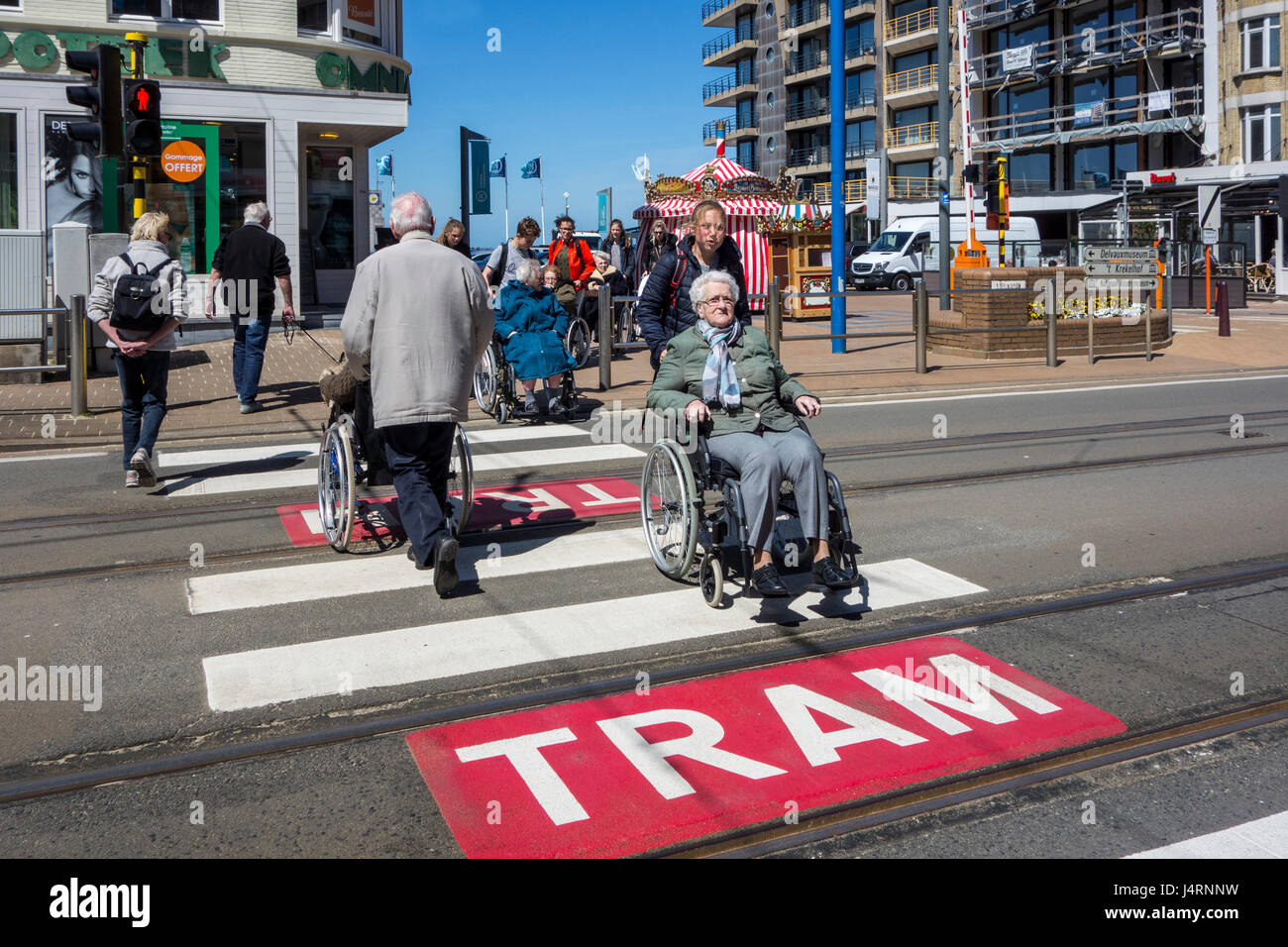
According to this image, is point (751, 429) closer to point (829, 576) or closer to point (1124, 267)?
point (829, 576)

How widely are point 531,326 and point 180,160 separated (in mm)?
9514

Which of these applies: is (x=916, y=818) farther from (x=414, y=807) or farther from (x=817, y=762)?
(x=414, y=807)

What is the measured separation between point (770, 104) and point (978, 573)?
6877 cm

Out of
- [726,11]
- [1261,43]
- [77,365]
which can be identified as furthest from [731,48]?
[77,365]

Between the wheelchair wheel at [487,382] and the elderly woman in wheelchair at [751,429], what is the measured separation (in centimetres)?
610

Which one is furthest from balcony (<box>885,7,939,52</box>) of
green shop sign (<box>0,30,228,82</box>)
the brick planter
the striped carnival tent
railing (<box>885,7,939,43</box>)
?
green shop sign (<box>0,30,228,82</box>)

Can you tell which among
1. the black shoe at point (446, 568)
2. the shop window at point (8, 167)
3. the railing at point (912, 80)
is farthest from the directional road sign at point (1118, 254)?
the railing at point (912, 80)

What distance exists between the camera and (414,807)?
Result: 3631 mm

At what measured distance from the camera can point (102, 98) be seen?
36.3 ft

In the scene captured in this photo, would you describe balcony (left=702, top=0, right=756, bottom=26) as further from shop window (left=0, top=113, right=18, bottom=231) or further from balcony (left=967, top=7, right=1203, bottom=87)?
shop window (left=0, top=113, right=18, bottom=231)

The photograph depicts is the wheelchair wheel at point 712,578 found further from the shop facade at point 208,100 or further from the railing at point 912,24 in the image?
the railing at point 912,24

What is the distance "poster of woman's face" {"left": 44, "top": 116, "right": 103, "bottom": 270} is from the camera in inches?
692

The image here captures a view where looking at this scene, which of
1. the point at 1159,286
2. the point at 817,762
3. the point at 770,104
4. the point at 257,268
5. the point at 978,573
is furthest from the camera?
the point at 770,104
